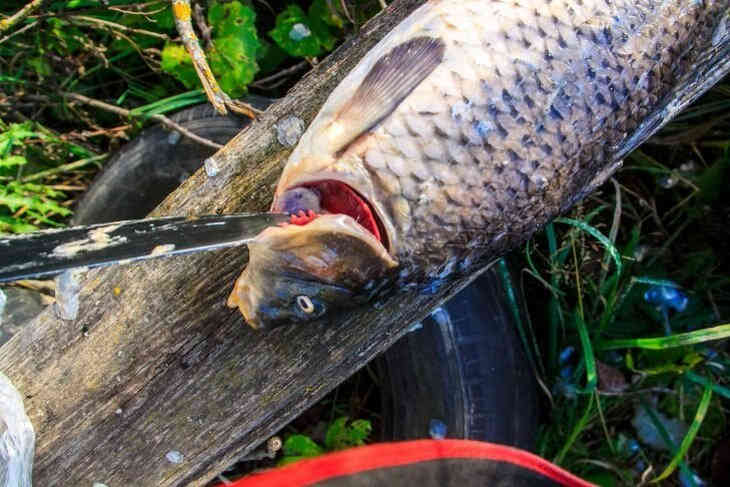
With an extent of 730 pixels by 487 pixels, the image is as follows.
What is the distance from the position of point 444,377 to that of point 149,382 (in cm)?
105

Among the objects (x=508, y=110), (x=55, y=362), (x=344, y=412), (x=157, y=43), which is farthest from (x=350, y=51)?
(x=344, y=412)

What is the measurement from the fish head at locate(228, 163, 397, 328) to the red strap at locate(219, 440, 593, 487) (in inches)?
29.6

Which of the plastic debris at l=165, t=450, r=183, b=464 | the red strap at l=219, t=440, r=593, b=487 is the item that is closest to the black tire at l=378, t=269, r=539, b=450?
the red strap at l=219, t=440, r=593, b=487

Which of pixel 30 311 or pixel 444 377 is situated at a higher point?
pixel 30 311

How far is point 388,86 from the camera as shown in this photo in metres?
1.47

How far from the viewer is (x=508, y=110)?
1.42 metres

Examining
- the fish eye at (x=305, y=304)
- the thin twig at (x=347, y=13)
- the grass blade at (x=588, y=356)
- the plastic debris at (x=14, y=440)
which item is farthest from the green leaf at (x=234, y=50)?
the grass blade at (x=588, y=356)

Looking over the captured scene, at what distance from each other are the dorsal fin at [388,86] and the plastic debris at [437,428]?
49.6 inches

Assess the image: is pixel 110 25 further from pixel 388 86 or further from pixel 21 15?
pixel 388 86

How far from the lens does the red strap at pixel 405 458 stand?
210 cm

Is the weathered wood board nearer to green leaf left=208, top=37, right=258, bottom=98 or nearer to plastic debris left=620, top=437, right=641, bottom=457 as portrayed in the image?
green leaf left=208, top=37, right=258, bottom=98

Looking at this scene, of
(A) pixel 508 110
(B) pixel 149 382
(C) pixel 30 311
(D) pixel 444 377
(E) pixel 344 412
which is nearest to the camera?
(A) pixel 508 110

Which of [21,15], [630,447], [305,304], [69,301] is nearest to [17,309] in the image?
[69,301]

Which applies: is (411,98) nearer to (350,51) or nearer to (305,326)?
(350,51)
